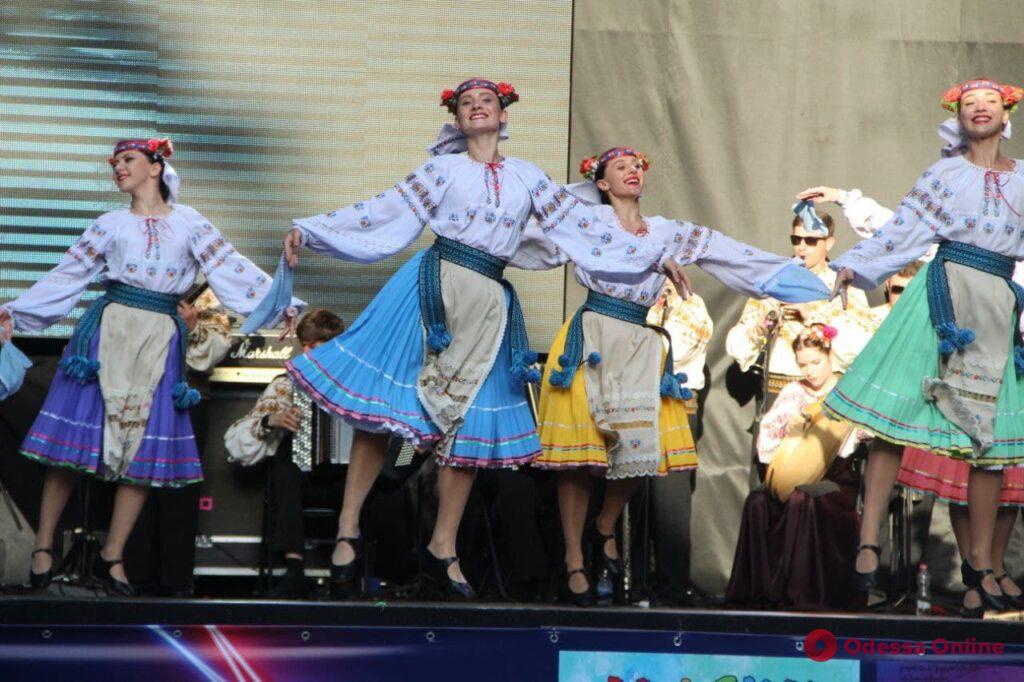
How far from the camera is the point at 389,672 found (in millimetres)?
4863

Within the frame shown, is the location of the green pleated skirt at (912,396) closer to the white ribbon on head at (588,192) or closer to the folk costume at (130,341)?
the white ribbon on head at (588,192)

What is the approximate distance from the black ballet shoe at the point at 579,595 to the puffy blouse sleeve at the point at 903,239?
1.44 m

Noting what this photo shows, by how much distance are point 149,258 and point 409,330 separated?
1.11 m

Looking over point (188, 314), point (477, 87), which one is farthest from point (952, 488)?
point (188, 314)

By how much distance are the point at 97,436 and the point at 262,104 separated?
2.06 meters

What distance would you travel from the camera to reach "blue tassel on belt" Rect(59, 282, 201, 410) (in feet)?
A: 18.6

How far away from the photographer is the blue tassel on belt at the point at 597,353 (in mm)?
5715

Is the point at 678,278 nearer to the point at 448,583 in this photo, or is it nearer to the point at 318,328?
the point at 448,583

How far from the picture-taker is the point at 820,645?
4.93 meters

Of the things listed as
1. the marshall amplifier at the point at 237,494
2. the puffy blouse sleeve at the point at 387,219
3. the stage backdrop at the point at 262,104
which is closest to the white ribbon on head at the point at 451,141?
the puffy blouse sleeve at the point at 387,219

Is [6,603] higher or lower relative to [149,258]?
lower

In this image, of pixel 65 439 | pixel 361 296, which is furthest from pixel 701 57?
pixel 65 439

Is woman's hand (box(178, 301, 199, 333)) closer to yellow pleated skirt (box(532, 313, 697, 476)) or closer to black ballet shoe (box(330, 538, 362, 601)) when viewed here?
black ballet shoe (box(330, 538, 362, 601))

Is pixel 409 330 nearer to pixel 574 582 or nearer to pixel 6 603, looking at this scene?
pixel 574 582
